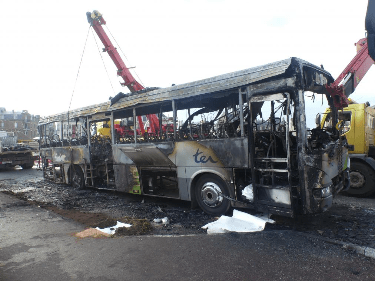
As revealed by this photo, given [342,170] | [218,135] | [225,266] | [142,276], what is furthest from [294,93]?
[142,276]

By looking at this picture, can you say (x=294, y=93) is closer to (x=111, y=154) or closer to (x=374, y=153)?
→ (x=374, y=153)

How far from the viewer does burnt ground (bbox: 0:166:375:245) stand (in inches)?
185

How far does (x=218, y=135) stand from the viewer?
5.52m

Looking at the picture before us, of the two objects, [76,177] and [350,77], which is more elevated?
[350,77]

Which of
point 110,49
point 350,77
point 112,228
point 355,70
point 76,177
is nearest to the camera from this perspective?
point 112,228

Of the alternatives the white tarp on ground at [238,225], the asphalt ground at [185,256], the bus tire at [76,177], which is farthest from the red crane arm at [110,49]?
the white tarp on ground at [238,225]

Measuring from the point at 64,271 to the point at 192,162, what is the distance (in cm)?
322

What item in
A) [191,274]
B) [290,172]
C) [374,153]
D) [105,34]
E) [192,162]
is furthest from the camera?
[105,34]

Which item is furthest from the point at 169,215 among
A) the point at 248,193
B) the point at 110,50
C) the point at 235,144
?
the point at 110,50

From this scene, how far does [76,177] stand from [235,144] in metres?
7.10

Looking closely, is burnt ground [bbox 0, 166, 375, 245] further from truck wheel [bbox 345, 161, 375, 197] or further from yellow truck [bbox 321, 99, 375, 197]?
yellow truck [bbox 321, 99, 375, 197]

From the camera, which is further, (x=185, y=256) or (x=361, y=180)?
(x=361, y=180)

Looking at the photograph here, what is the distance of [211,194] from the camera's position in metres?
5.71

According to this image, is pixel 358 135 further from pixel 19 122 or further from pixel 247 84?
pixel 19 122
